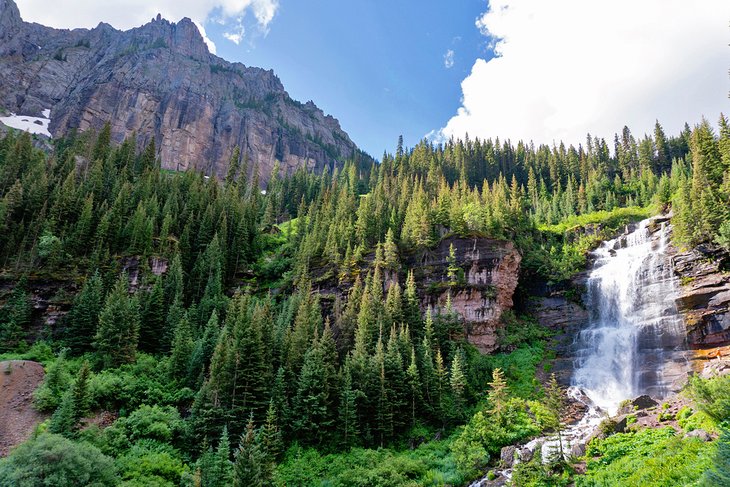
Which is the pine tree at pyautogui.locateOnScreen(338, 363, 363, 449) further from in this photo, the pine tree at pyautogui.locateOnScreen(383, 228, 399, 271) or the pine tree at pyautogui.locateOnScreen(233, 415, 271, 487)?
the pine tree at pyautogui.locateOnScreen(383, 228, 399, 271)

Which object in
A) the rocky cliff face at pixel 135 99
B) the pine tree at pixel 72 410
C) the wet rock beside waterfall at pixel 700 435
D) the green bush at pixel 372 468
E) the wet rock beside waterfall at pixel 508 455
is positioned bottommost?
the green bush at pixel 372 468

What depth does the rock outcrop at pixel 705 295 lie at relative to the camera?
47094 millimetres

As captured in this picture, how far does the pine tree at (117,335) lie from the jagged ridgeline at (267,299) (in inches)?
8.4

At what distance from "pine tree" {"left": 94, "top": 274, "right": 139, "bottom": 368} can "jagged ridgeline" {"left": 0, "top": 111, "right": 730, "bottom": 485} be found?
0.70 ft

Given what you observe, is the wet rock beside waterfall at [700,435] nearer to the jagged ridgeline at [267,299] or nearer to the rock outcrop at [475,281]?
the jagged ridgeline at [267,299]

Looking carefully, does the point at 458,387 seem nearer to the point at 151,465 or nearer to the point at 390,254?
the point at 390,254

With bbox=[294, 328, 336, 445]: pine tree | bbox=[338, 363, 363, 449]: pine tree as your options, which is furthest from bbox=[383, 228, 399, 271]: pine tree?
bbox=[338, 363, 363, 449]: pine tree

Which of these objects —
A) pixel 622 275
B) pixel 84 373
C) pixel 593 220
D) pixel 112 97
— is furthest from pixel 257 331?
pixel 112 97

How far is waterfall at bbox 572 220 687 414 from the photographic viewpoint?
48.4m

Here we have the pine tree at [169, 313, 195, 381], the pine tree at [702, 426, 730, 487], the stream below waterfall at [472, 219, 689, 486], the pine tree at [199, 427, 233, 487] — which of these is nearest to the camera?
the pine tree at [702, 426, 730, 487]

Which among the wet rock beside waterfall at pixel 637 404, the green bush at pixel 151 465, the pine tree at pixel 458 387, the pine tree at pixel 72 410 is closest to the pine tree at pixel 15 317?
the pine tree at pixel 72 410

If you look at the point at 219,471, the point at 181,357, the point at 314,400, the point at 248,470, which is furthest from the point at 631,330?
the point at 181,357

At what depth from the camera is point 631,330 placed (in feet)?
181

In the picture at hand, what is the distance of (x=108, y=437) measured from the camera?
108 feet
